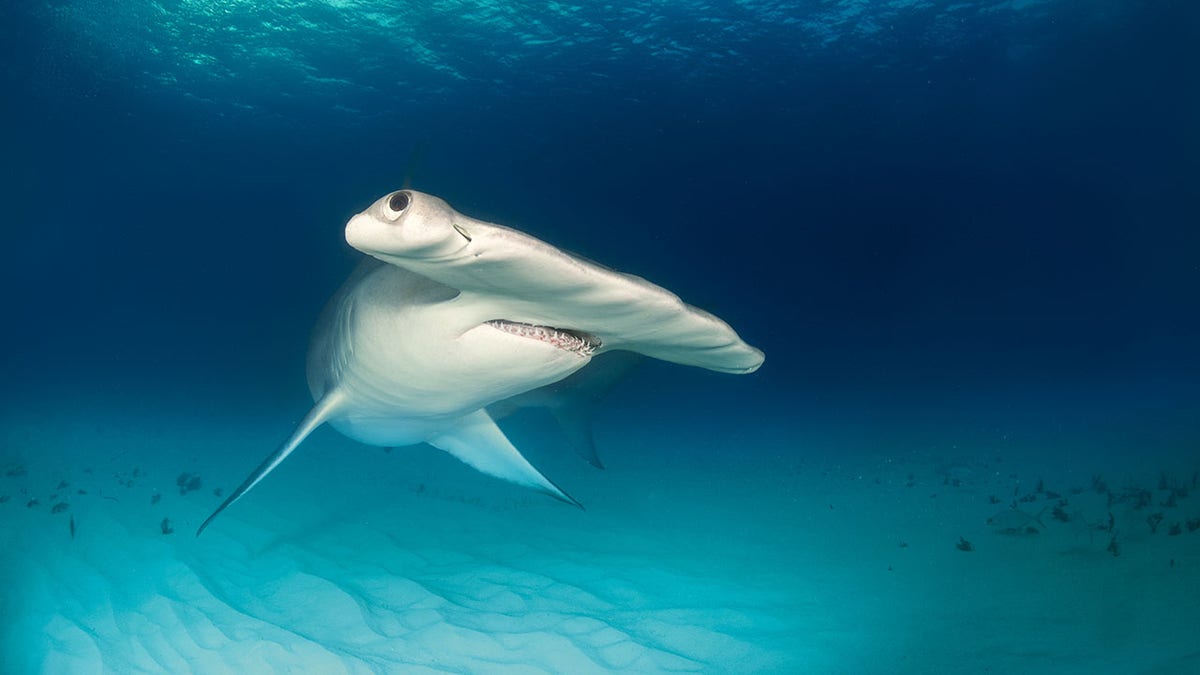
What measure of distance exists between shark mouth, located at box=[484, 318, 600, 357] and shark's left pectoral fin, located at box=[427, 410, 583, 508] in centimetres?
224

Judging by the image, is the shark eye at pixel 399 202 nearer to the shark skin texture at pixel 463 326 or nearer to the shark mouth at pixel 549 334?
the shark skin texture at pixel 463 326

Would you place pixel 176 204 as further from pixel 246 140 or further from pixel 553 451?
pixel 553 451

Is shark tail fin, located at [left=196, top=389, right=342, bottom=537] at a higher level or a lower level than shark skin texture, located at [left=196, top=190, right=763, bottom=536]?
lower

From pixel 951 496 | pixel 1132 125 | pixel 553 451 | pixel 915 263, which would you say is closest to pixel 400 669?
pixel 951 496

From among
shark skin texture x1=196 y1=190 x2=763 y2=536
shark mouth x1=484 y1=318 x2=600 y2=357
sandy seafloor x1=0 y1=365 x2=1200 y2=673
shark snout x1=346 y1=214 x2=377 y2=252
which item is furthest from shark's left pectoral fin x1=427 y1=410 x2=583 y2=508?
shark snout x1=346 y1=214 x2=377 y2=252

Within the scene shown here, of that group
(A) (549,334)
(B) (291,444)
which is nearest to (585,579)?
(B) (291,444)

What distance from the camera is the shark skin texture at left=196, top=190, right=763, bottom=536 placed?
6.15ft

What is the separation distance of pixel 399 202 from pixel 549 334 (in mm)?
1127

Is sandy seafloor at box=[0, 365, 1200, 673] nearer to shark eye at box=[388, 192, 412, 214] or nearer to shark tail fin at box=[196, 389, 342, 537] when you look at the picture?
shark tail fin at box=[196, 389, 342, 537]

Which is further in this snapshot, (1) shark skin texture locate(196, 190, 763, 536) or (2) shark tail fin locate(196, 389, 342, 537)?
(2) shark tail fin locate(196, 389, 342, 537)

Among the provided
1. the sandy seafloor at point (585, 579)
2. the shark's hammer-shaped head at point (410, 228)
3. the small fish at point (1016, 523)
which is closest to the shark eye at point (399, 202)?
the shark's hammer-shaped head at point (410, 228)

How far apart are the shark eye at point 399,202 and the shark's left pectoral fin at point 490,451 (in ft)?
10.6

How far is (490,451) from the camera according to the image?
5309 mm

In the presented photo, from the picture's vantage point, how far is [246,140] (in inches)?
942
